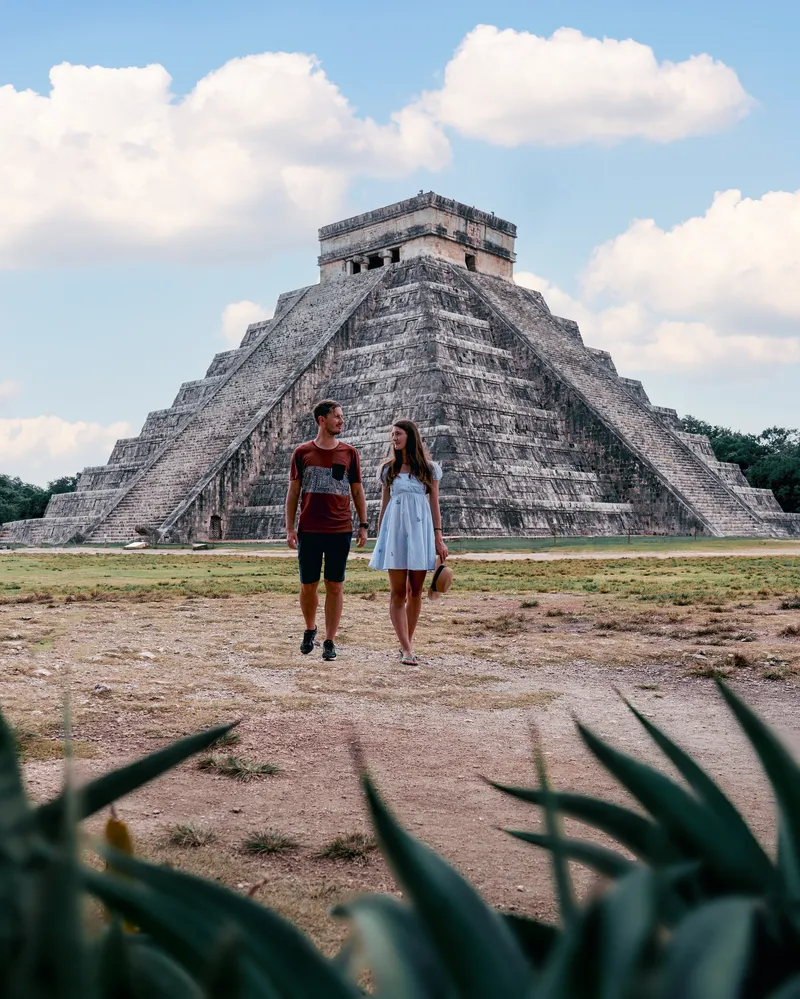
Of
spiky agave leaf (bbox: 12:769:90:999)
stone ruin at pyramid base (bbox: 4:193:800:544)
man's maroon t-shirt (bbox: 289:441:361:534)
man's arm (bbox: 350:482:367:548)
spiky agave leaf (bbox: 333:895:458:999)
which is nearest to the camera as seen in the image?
spiky agave leaf (bbox: 12:769:90:999)

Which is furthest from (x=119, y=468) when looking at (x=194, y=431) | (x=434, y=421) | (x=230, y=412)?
(x=434, y=421)

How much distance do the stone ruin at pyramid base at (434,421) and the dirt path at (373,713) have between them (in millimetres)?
16535

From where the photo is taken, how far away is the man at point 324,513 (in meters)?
6.98

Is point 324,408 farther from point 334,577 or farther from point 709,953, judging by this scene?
point 709,953

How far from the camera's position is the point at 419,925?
2.48ft

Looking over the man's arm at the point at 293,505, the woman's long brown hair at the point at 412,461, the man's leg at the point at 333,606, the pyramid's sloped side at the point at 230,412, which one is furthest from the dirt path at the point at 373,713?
the pyramid's sloped side at the point at 230,412

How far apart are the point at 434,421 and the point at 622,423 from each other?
8.07 metres

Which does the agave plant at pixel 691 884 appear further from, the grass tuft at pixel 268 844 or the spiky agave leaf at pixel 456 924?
the grass tuft at pixel 268 844

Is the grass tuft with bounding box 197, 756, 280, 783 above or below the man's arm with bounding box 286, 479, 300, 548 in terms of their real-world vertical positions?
below

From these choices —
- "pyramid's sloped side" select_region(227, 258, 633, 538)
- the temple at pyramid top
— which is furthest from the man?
the temple at pyramid top

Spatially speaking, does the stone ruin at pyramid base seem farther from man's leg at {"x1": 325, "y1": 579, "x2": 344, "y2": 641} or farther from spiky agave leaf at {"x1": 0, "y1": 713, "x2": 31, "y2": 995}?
spiky agave leaf at {"x1": 0, "y1": 713, "x2": 31, "y2": 995}

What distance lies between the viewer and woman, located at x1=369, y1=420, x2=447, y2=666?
6.91 m

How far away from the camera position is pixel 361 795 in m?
3.70

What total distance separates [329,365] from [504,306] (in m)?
6.67
